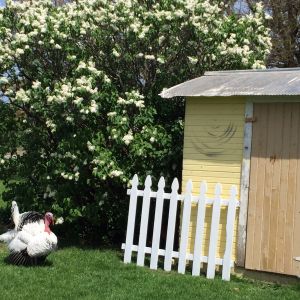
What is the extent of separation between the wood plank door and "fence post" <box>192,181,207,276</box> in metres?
0.62

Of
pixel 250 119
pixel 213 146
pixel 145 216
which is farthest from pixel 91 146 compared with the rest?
pixel 250 119

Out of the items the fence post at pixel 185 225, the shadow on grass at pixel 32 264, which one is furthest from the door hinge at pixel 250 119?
the shadow on grass at pixel 32 264

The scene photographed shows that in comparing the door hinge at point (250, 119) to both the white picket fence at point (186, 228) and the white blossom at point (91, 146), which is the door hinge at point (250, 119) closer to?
the white picket fence at point (186, 228)

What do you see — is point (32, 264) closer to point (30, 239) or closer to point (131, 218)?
point (30, 239)

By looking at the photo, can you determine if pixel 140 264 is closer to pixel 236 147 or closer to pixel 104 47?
pixel 236 147

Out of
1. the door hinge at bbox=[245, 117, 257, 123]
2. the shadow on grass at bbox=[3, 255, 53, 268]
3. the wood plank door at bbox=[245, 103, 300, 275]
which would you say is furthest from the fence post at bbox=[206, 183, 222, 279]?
Answer: the shadow on grass at bbox=[3, 255, 53, 268]

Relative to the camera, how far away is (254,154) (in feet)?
25.8

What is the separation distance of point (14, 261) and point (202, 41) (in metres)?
4.53

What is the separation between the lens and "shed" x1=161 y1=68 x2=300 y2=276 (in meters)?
7.55

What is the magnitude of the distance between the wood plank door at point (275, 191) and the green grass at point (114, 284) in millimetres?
386

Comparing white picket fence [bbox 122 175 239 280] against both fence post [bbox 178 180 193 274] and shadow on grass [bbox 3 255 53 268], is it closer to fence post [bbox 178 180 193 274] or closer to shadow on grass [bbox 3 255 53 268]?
fence post [bbox 178 180 193 274]

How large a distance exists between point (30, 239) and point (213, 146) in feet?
9.30

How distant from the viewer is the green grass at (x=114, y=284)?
681cm

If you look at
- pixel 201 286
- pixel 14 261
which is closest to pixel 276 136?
pixel 201 286
